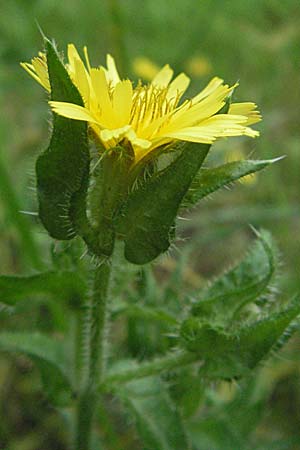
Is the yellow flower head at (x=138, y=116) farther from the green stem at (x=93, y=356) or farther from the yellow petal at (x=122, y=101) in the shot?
the green stem at (x=93, y=356)

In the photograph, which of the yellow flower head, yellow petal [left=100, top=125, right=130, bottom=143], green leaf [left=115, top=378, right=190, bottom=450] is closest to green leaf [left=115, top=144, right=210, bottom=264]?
the yellow flower head

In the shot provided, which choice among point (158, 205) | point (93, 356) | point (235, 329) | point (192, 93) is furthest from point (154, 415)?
point (192, 93)

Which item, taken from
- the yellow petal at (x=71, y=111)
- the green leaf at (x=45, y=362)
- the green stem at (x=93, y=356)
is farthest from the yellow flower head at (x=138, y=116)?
the green leaf at (x=45, y=362)

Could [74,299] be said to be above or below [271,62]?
below

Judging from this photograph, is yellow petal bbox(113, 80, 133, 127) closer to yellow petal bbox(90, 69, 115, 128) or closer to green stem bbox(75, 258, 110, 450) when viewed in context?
yellow petal bbox(90, 69, 115, 128)

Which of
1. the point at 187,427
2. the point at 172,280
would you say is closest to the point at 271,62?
the point at 172,280

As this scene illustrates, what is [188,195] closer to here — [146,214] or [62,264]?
[146,214]

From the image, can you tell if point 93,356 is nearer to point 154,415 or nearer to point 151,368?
point 151,368
